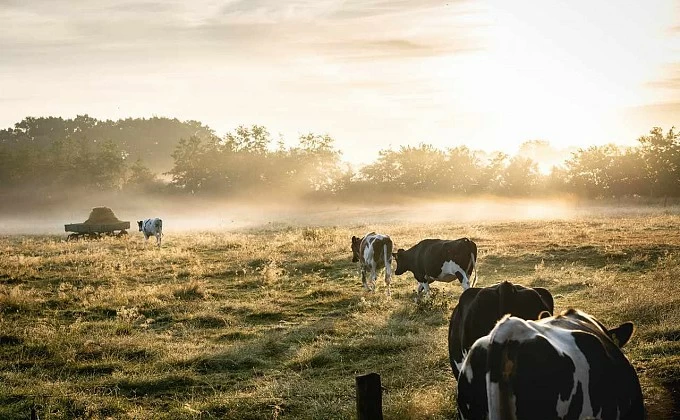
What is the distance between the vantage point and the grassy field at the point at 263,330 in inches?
335

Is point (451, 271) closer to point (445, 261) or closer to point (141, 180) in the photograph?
point (445, 261)

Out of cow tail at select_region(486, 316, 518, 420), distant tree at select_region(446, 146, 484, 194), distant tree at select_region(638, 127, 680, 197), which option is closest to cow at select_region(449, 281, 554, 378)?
cow tail at select_region(486, 316, 518, 420)

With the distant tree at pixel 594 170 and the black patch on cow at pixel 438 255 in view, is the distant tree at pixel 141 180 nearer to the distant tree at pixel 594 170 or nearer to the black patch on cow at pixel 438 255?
the distant tree at pixel 594 170

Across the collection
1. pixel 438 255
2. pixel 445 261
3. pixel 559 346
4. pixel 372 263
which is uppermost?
pixel 559 346

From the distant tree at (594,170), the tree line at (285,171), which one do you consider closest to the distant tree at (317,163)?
the tree line at (285,171)

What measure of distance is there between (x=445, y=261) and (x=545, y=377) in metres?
10.8

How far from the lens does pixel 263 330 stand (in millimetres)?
12930

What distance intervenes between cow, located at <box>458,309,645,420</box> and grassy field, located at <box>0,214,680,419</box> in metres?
2.64

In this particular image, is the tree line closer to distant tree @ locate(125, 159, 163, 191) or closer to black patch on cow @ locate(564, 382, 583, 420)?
distant tree @ locate(125, 159, 163, 191)

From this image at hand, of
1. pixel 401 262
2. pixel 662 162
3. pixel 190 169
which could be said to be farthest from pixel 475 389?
pixel 190 169

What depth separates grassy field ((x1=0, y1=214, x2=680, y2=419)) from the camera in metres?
8.52

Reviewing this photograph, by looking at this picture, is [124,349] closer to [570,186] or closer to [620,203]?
[620,203]

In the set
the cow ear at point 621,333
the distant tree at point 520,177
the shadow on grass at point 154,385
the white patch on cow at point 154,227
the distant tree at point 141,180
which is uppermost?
the distant tree at point 141,180

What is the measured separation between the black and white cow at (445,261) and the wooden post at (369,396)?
982cm
